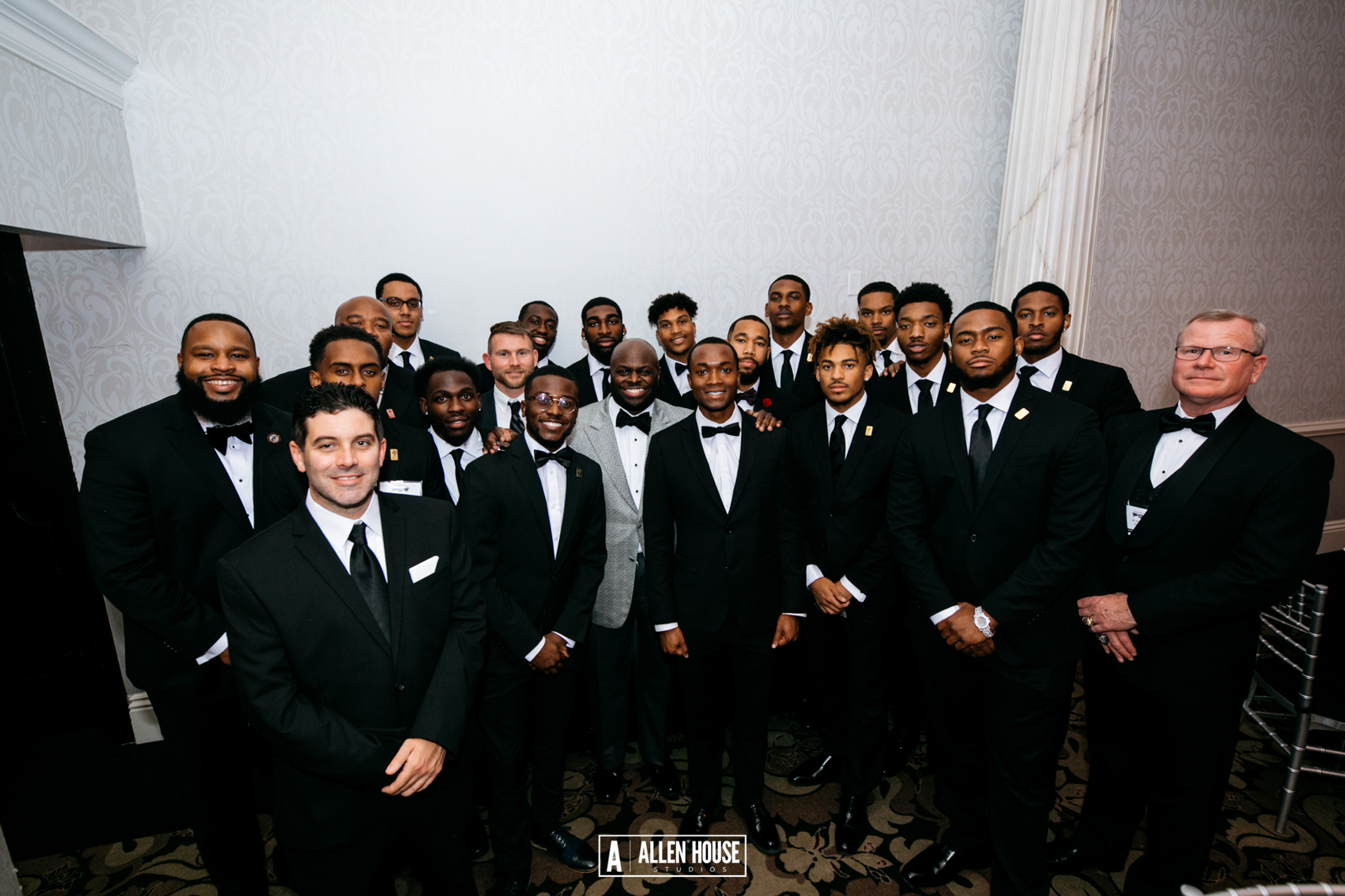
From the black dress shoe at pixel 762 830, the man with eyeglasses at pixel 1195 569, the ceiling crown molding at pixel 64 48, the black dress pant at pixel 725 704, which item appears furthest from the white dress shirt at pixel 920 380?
the ceiling crown molding at pixel 64 48

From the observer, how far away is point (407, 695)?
189cm

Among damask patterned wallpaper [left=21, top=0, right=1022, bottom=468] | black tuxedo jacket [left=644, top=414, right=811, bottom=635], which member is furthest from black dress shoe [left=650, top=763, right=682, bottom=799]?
damask patterned wallpaper [left=21, top=0, right=1022, bottom=468]

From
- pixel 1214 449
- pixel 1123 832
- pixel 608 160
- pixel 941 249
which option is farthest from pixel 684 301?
pixel 1123 832

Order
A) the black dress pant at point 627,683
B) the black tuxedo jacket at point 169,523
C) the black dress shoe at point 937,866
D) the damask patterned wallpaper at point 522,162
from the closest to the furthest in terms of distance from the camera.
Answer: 1. the black tuxedo jacket at point 169,523
2. the black dress shoe at point 937,866
3. the black dress pant at point 627,683
4. the damask patterned wallpaper at point 522,162

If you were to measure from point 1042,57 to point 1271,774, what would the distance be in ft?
14.7

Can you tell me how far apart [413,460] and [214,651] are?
3.28ft

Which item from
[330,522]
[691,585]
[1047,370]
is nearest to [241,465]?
[330,522]

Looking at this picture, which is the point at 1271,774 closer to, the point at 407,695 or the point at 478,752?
the point at 478,752

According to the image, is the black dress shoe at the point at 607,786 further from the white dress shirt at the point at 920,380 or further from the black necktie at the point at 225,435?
the white dress shirt at the point at 920,380

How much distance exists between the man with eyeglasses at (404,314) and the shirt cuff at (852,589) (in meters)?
2.53

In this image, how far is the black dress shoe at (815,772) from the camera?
10.4 feet

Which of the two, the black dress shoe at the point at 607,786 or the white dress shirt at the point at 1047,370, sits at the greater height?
the white dress shirt at the point at 1047,370

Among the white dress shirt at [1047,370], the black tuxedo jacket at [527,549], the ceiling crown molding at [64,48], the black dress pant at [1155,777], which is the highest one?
the ceiling crown molding at [64,48]

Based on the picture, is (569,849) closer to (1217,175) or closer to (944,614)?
(944,614)
